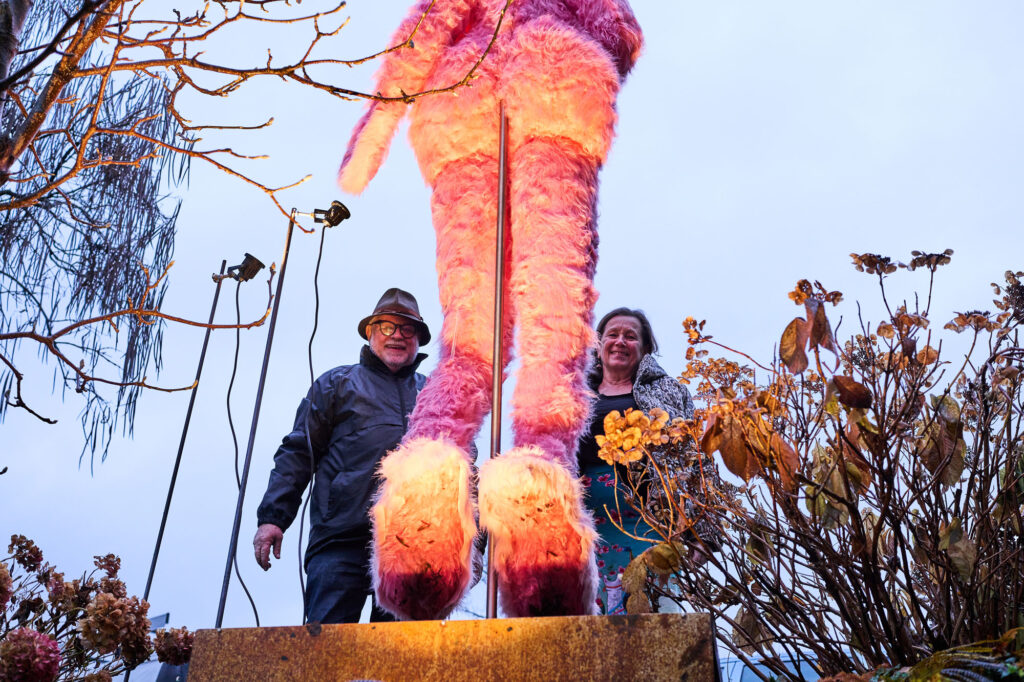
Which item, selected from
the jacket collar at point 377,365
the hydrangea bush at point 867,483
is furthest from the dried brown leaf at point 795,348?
the jacket collar at point 377,365

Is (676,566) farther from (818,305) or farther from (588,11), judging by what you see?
(588,11)

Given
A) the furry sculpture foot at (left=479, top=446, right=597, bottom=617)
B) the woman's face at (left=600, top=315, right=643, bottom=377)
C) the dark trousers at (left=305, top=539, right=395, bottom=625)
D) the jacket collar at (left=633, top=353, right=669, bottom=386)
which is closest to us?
the furry sculpture foot at (left=479, top=446, right=597, bottom=617)

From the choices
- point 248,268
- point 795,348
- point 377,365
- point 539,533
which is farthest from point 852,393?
point 248,268

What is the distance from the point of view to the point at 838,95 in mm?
21375

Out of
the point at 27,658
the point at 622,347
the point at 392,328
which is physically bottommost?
the point at 27,658

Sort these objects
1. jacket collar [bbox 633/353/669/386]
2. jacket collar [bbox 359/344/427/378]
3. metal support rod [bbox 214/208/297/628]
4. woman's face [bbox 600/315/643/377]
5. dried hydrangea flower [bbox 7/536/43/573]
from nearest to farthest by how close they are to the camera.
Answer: dried hydrangea flower [bbox 7/536/43/573] → metal support rod [bbox 214/208/297/628] → jacket collar [bbox 633/353/669/386] → woman's face [bbox 600/315/643/377] → jacket collar [bbox 359/344/427/378]

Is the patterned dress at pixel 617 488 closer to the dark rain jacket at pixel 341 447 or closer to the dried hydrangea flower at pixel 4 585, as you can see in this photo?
the dark rain jacket at pixel 341 447

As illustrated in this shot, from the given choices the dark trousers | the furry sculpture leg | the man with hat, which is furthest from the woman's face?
the dark trousers

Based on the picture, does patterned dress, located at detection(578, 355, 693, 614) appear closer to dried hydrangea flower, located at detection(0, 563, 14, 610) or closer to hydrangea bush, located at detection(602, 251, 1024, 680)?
hydrangea bush, located at detection(602, 251, 1024, 680)

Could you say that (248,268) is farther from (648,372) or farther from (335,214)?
(648,372)

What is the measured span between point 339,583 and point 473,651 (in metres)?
0.87

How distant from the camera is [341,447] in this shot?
209 centimetres

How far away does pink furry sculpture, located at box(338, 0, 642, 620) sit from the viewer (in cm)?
119

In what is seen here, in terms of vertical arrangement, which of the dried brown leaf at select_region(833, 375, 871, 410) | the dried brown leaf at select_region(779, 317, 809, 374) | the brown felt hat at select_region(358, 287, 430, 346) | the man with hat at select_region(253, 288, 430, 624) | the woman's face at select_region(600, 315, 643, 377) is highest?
the brown felt hat at select_region(358, 287, 430, 346)
